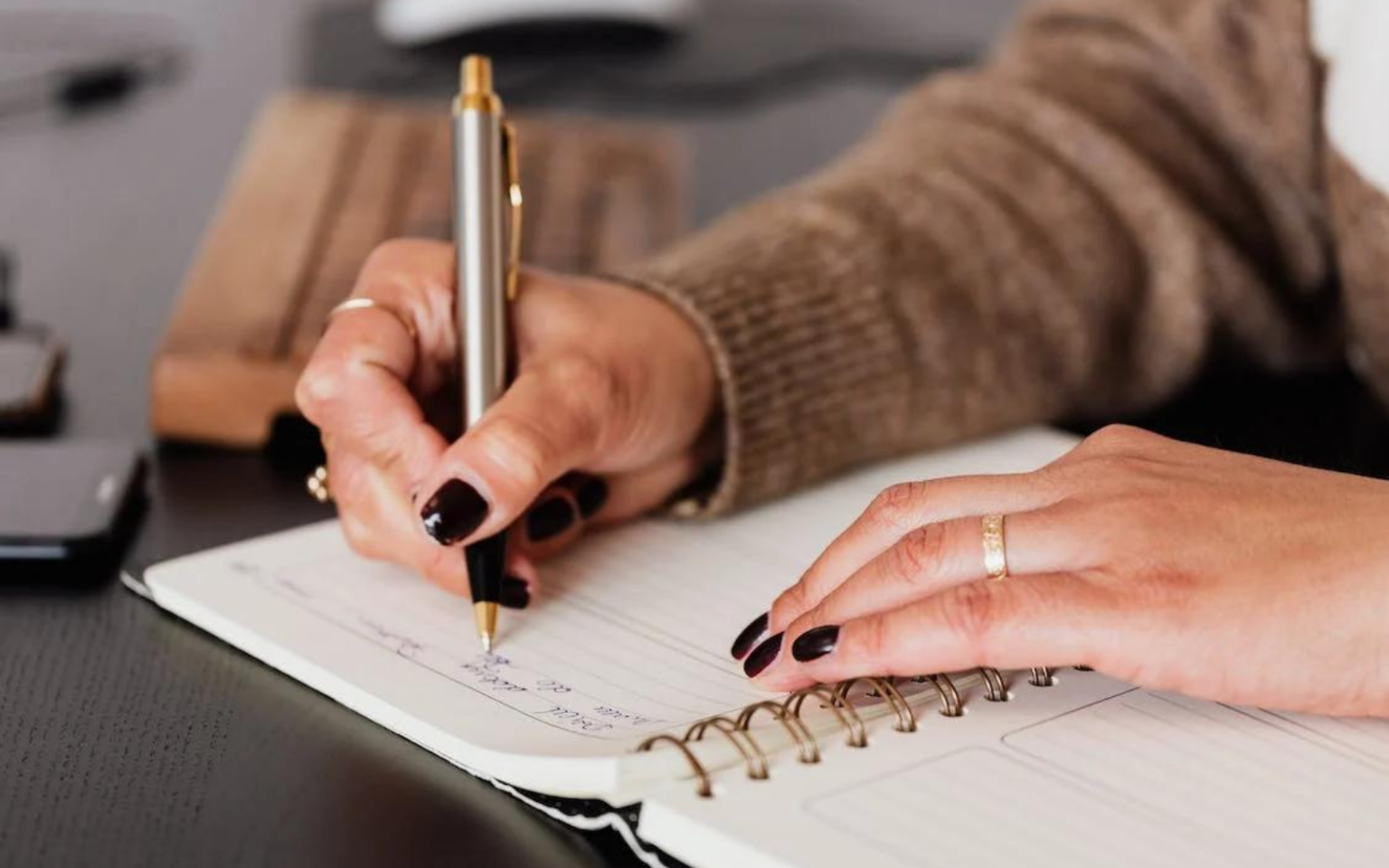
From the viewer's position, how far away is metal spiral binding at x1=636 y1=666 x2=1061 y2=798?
512mm

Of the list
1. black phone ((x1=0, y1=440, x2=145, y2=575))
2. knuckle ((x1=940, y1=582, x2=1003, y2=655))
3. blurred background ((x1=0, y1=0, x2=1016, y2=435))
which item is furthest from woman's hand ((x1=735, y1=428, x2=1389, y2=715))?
blurred background ((x1=0, y1=0, x2=1016, y2=435))

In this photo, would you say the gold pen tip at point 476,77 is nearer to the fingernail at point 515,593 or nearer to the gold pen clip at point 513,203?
the gold pen clip at point 513,203

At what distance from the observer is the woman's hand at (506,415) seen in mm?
659

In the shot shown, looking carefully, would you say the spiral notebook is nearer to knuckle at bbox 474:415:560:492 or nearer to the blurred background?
knuckle at bbox 474:415:560:492

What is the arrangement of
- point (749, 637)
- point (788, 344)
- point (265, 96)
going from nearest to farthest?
point (749, 637), point (788, 344), point (265, 96)

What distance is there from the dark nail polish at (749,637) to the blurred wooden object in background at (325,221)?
349 mm

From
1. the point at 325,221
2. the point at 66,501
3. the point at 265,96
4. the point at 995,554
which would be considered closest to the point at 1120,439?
the point at 995,554

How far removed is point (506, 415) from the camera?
0.67 meters

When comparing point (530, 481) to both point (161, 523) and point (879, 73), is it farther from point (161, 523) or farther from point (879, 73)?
point (879, 73)

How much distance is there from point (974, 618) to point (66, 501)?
0.43 m

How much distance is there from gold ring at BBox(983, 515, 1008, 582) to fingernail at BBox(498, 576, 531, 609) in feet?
0.65

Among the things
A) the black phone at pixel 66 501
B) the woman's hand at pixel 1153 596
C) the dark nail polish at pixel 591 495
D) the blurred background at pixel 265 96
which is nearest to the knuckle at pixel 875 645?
the woman's hand at pixel 1153 596

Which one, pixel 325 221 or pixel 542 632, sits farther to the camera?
A: pixel 325 221

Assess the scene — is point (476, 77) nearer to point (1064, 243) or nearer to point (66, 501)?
point (66, 501)
